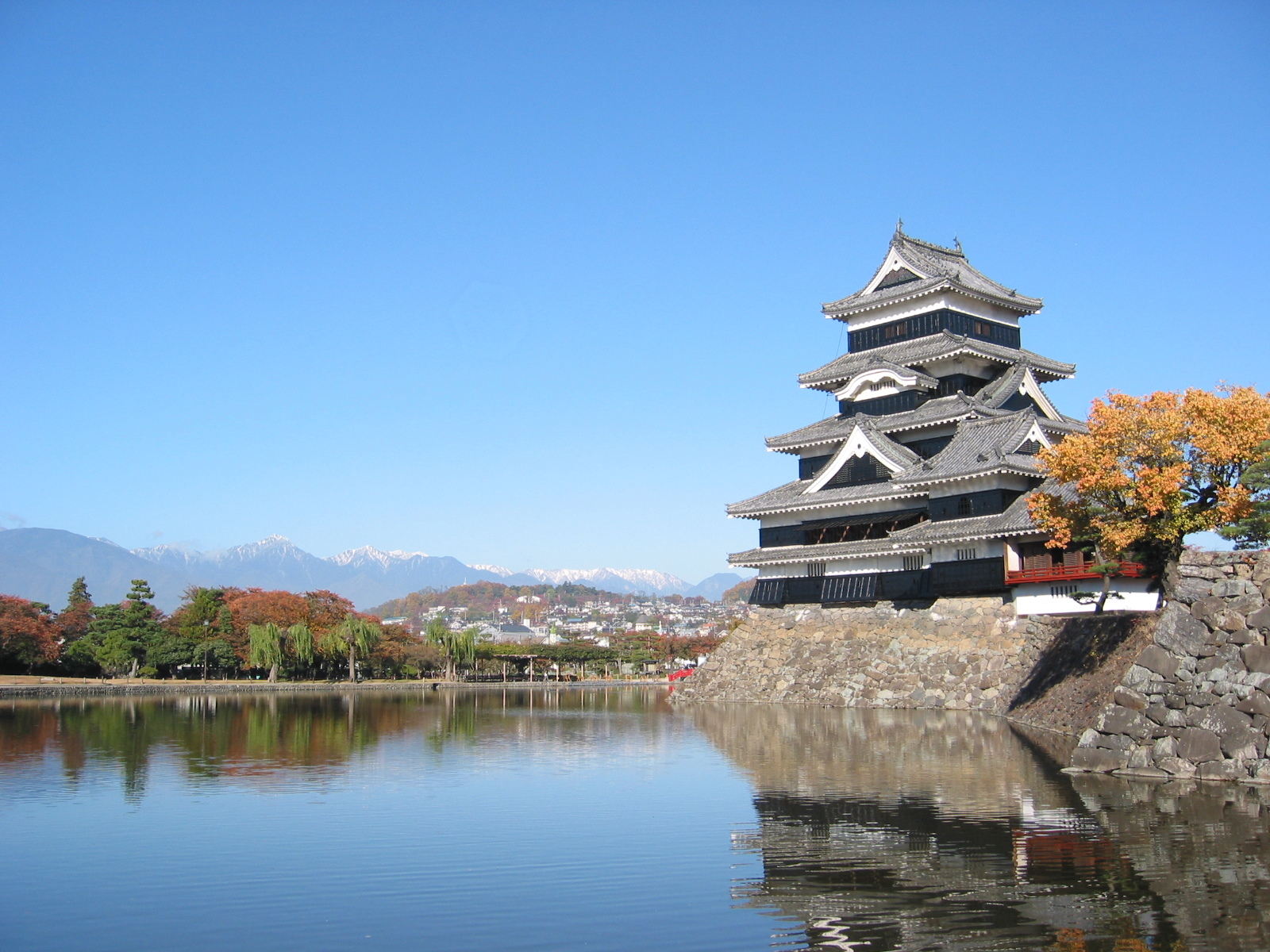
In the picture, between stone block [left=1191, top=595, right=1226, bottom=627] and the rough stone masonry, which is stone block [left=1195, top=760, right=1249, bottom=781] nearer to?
the rough stone masonry

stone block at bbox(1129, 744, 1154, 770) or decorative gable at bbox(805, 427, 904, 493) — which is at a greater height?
decorative gable at bbox(805, 427, 904, 493)

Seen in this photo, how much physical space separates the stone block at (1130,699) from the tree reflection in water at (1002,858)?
1465 mm

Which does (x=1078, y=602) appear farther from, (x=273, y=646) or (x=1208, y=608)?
(x=273, y=646)

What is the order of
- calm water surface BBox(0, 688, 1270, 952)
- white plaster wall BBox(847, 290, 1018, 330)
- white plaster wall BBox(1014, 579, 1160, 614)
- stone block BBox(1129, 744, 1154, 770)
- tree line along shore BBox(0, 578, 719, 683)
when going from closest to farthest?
calm water surface BBox(0, 688, 1270, 952), stone block BBox(1129, 744, 1154, 770), white plaster wall BBox(1014, 579, 1160, 614), white plaster wall BBox(847, 290, 1018, 330), tree line along shore BBox(0, 578, 719, 683)

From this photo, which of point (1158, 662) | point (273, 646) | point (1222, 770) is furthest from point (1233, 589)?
point (273, 646)

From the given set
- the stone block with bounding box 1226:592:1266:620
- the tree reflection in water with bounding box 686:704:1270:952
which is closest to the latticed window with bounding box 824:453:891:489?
the tree reflection in water with bounding box 686:704:1270:952

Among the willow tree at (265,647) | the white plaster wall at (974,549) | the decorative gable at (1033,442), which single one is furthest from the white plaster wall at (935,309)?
the willow tree at (265,647)

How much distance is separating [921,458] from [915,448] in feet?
3.55

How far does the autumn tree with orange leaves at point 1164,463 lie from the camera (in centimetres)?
2472

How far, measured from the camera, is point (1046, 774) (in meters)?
20.0

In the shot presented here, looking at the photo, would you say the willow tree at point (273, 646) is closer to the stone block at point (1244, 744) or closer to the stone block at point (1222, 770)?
the stone block at point (1222, 770)

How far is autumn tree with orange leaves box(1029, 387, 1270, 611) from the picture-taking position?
24.7m

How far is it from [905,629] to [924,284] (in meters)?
14.9

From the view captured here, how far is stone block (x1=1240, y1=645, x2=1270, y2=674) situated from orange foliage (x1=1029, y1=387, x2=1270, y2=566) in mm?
7428
